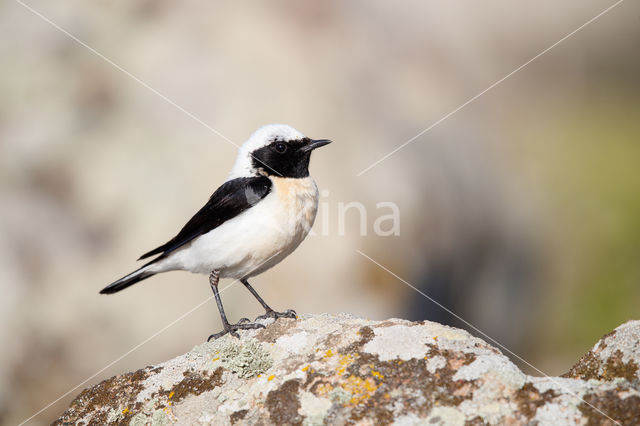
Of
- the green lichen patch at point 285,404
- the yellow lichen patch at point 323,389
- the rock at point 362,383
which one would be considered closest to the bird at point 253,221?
the rock at point 362,383

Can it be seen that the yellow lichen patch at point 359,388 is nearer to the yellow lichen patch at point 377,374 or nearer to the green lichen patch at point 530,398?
the yellow lichen patch at point 377,374

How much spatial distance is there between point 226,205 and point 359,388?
2701mm

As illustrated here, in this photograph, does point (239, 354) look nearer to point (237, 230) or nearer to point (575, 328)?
point (237, 230)

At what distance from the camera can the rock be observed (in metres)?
3.77

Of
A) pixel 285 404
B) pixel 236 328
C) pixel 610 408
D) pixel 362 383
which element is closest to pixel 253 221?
pixel 236 328

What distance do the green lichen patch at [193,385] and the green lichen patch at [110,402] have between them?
270 millimetres

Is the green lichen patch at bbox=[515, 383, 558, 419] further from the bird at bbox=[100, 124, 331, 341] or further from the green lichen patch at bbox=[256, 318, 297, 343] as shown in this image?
the bird at bbox=[100, 124, 331, 341]

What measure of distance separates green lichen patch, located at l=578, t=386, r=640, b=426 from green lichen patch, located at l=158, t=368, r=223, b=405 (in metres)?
2.65

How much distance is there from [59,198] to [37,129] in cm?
149

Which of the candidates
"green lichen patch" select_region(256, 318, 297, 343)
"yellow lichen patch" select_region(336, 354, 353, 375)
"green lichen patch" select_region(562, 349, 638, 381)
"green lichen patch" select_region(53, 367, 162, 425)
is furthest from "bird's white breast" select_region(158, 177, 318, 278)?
"green lichen patch" select_region(562, 349, 638, 381)

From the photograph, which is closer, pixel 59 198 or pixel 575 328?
pixel 59 198

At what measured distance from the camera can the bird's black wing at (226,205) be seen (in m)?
6.18

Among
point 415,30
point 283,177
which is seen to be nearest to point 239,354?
point 283,177

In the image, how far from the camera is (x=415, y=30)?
486 inches
